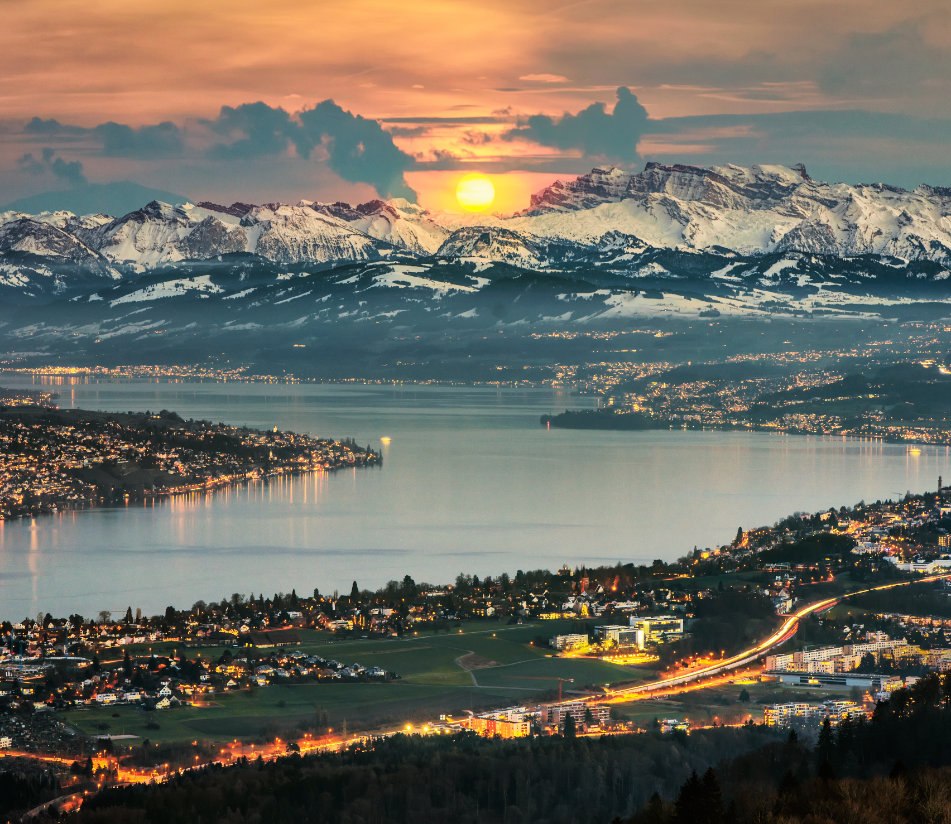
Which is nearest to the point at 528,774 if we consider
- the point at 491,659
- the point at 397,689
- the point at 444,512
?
the point at 397,689

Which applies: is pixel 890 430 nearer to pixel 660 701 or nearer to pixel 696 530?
pixel 696 530

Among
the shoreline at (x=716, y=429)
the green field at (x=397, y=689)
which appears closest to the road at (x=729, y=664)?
the green field at (x=397, y=689)

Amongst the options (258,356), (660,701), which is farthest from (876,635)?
(258,356)

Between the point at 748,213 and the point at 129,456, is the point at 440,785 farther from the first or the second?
the point at 748,213

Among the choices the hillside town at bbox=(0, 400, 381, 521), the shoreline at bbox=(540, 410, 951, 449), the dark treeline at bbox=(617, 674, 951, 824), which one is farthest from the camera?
the shoreline at bbox=(540, 410, 951, 449)

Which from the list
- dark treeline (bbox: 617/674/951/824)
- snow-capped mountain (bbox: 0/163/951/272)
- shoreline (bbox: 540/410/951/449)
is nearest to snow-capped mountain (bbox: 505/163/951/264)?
snow-capped mountain (bbox: 0/163/951/272)

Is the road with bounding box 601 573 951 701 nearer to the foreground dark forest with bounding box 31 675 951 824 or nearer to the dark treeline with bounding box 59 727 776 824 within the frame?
the foreground dark forest with bounding box 31 675 951 824
